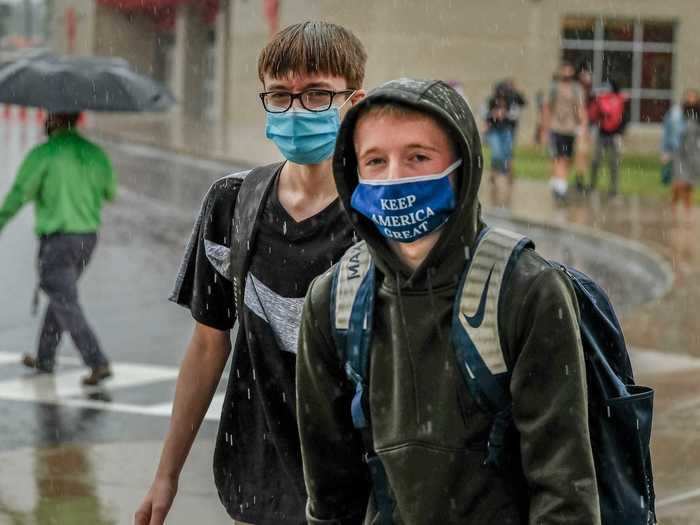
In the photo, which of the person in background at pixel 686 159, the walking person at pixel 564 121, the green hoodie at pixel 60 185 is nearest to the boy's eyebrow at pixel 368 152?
the green hoodie at pixel 60 185

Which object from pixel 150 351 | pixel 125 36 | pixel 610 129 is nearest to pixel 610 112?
pixel 610 129

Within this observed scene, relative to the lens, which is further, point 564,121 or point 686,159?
point 564,121

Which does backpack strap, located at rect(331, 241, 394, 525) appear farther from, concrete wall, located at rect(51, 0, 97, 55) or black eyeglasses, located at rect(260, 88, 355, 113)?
concrete wall, located at rect(51, 0, 97, 55)

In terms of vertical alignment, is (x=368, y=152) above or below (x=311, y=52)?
below

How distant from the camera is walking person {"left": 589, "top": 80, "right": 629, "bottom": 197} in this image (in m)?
22.2

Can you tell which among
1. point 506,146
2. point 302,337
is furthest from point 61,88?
point 506,146

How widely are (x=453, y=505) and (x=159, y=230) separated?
15.2m

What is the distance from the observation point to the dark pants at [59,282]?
9.47 metres

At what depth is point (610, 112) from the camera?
2217 centimetres

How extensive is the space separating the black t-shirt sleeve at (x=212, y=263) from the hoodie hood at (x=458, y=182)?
942mm

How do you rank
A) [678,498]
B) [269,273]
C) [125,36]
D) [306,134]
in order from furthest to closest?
[125,36], [678,498], [306,134], [269,273]

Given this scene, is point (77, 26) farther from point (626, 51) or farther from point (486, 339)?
point (486, 339)

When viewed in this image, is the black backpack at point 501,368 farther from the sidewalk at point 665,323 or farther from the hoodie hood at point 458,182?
the sidewalk at point 665,323

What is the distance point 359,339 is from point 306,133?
108 centimetres
